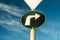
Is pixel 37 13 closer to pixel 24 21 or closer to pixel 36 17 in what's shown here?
pixel 36 17

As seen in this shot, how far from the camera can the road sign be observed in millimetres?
2814

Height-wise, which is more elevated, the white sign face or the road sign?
the white sign face

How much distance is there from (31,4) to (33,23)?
60cm

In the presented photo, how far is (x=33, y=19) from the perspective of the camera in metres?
2.84

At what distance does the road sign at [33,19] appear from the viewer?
2814 mm

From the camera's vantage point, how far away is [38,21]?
286cm

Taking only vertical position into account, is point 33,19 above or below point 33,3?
below

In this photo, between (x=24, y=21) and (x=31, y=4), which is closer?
(x=31, y=4)

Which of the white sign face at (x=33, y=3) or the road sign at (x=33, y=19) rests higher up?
the white sign face at (x=33, y=3)

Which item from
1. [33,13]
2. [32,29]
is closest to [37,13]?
[33,13]

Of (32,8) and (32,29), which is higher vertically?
(32,8)

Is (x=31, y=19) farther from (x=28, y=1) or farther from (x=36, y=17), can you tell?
(x=28, y=1)

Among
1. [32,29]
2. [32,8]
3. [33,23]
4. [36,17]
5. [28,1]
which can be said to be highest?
[28,1]

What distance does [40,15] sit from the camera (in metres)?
2.97
